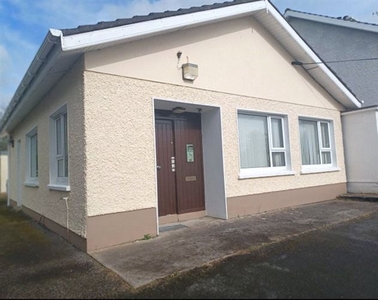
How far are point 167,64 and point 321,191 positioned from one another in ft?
22.8

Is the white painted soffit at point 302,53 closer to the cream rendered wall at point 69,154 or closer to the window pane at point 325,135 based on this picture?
the window pane at point 325,135

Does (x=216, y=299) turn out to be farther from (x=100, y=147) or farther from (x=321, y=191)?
(x=321, y=191)

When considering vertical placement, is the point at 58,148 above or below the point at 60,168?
above

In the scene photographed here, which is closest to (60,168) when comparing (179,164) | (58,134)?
(58,134)

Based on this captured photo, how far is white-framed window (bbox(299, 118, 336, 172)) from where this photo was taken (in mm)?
9492

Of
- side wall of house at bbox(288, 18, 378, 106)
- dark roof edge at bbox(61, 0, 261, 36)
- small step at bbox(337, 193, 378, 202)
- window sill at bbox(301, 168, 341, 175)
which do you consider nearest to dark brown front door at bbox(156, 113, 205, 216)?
dark roof edge at bbox(61, 0, 261, 36)

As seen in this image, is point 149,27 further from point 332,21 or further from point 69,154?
point 332,21

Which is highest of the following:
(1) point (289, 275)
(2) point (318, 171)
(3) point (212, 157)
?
(3) point (212, 157)

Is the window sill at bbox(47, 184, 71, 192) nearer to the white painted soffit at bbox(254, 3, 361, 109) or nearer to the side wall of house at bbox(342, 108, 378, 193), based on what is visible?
the white painted soffit at bbox(254, 3, 361, 109)

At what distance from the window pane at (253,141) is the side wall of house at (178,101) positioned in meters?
0.43

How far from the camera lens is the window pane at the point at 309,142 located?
9.45 metres

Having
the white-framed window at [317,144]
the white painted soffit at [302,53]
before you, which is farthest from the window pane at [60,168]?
the white-framed window at [317,144]

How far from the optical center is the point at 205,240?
5160 millimetres

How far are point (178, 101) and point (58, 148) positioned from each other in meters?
3.36
